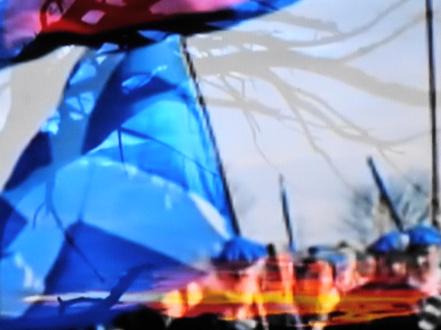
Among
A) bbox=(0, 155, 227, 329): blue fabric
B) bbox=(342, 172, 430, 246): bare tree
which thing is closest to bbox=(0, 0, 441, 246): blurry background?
bbox=(342, 172, 430, 246): bare tree

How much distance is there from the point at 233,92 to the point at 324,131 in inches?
7.1

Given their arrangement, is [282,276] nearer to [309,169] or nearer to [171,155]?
[309,169]

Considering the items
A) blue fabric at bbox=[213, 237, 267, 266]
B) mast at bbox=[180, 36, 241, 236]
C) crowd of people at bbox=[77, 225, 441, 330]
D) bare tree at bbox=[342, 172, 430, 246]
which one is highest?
mast at bbox=[180, 36, 241, 236]

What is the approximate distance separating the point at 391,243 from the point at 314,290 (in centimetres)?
16

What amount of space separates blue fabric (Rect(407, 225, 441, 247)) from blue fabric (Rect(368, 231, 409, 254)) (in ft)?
0.03

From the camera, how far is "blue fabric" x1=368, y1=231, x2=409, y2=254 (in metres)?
1.63

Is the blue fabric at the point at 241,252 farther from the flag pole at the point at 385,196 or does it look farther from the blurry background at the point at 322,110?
the flag pole at the point at 385,196

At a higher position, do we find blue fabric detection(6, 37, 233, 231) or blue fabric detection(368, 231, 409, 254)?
blue fabric detection(6, 37, 233, 231)

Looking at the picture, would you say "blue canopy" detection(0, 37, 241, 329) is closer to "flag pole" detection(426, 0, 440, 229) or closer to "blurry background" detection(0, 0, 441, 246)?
"blurry background" detection(0, 0, 441, 246)

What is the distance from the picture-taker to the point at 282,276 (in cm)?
166

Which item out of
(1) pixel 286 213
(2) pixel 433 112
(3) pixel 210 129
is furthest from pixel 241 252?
(2) pixel 433 112

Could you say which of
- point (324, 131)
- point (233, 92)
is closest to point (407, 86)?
point (324, 131)

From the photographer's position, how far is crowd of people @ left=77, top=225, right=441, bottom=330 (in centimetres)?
163

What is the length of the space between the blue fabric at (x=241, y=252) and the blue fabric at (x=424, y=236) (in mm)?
256
